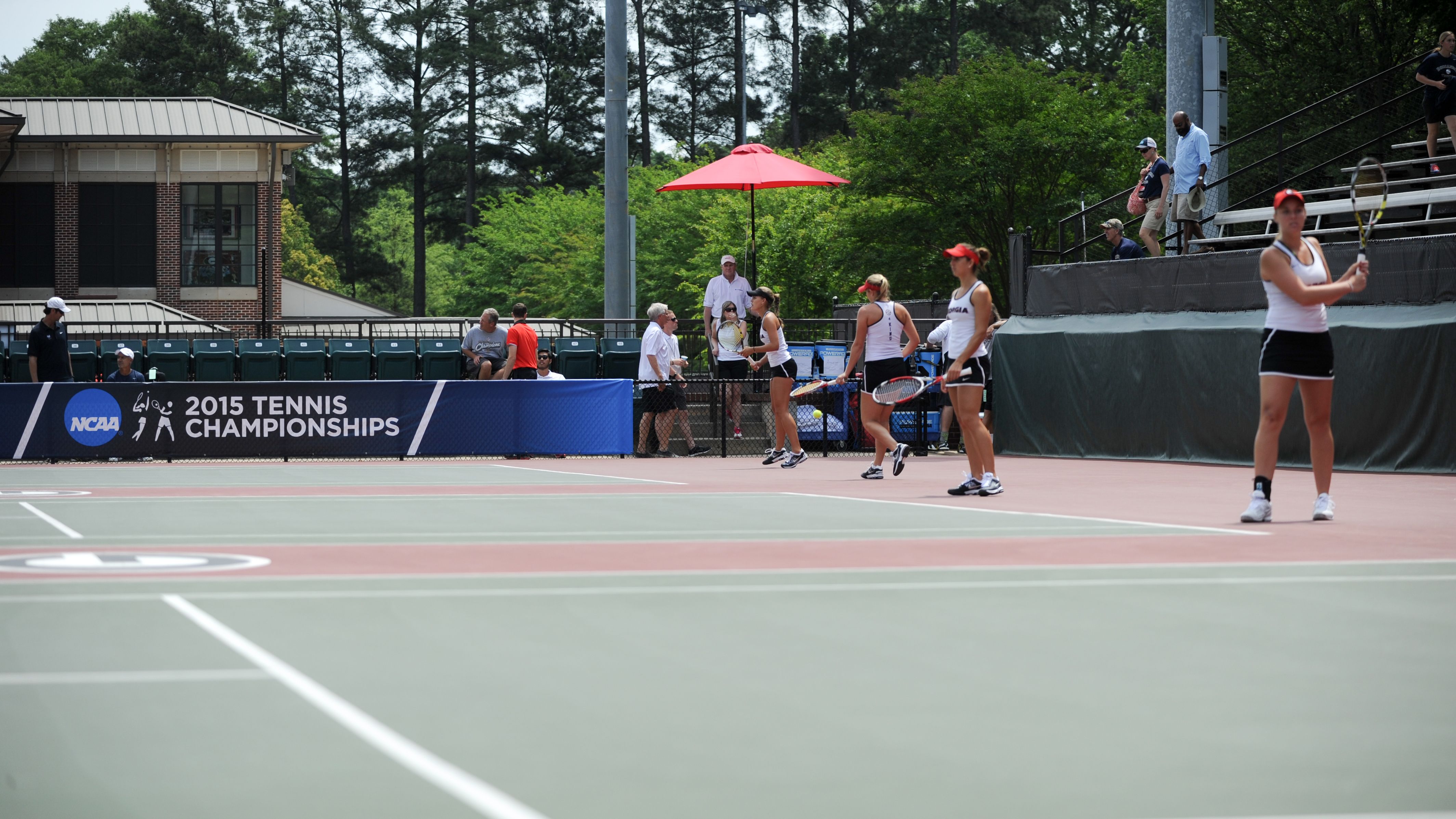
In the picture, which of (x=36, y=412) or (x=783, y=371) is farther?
(x=36, y=412)

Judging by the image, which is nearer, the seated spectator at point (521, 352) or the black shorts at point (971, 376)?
the black shorts at point (971, 376)

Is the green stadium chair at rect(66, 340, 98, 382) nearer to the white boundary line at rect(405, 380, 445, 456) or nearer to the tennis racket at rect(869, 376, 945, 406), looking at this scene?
the white boundary line at rect(405, 380, 445, 456)

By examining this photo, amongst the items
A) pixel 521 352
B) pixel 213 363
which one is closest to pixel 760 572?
pixel 521 352

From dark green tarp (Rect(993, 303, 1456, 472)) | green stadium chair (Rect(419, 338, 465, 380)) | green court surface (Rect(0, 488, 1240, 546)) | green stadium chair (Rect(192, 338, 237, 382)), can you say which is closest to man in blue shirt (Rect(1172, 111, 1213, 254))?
dark green tarp (Rect(993, 303, 1456, 472))

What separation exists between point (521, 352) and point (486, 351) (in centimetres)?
93

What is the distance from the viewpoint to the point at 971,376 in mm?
12875

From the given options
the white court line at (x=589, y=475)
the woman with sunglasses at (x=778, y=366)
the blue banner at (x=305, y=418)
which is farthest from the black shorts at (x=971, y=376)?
the blue banner at (x=305, y=418)

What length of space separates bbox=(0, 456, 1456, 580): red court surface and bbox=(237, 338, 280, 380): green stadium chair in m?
5.24

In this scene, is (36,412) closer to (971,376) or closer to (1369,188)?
(971,376)

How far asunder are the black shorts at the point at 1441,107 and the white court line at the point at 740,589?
48.2ft

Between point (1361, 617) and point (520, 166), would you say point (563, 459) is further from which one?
point (520, 166)

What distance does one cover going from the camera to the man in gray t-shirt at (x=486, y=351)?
22641 mm

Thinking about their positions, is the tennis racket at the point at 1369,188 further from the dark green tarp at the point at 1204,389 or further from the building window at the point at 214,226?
the building window at the point at 214,226

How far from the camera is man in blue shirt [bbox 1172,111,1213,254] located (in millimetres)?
21031
